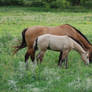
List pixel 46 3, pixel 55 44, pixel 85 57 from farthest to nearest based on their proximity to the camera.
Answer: pixel 46 3 → pixel 85 57 → pixel 55 44

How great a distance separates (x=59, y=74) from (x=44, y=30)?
Result: 2292 mm

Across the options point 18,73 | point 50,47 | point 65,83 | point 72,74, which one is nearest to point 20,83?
point 18,73

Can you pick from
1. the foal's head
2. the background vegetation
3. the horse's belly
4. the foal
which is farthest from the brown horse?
the background vegetation

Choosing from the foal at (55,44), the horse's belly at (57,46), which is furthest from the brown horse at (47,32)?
the horse's belly at (57,46)

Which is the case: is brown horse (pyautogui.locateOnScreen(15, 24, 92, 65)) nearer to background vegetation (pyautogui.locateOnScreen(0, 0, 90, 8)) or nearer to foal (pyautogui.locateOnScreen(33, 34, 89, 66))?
foal (pyautogui.locateOnScreen(33, 34, 89, 66))

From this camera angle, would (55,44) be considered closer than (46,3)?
Yes

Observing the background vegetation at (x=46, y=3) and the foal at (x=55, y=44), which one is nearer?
the foal at (x=55, y=44)

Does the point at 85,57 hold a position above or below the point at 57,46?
below

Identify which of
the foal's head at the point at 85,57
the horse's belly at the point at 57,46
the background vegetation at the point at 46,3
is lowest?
the background vegetation at the point at 46,3

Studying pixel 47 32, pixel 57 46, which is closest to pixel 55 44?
pixel 57 46

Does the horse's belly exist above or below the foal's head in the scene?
above

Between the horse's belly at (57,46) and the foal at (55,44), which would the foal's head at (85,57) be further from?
the horse's belly at (57,46)

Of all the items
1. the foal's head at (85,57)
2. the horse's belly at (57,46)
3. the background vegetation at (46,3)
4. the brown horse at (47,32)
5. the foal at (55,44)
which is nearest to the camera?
the foal at (55,44)

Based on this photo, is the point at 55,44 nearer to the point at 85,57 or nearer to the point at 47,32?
the point at 47,32
